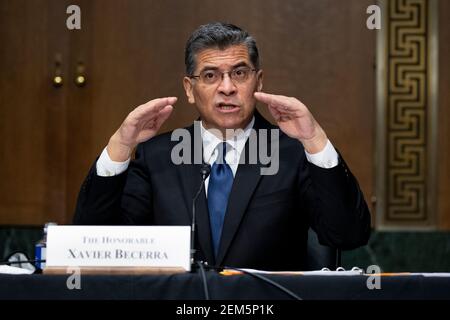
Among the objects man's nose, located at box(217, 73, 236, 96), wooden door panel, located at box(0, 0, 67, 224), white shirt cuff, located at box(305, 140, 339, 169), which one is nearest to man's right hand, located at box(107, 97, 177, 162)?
man's nose, located at box(217, 73, 236, 96)

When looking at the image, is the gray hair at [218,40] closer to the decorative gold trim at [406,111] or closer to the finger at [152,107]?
the finger at [152,107]

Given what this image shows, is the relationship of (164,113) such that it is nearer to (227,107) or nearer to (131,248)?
(227,107)

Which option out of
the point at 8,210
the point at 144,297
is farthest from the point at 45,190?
the point at 144,297

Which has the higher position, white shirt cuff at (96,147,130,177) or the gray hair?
the gray hair

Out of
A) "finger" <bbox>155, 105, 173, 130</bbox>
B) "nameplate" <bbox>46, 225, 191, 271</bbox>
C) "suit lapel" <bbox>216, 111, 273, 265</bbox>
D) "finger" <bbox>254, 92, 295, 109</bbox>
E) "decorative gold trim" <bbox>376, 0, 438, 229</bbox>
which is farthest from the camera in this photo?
"decorative gold trim" <bbox>376, 0, 438, 229</bbox>

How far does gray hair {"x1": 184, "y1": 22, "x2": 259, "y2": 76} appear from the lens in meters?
2.58

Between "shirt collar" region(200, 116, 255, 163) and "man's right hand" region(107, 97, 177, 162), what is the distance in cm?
27

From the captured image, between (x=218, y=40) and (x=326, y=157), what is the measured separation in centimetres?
58

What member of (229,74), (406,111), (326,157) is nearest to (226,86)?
(229,74)

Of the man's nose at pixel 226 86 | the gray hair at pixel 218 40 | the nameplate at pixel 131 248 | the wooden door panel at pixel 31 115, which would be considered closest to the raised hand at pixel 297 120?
the man's nose at pixel 226 86

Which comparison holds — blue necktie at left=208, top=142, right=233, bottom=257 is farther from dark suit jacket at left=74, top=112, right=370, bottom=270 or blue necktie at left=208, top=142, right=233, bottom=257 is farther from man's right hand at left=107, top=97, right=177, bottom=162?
man's right hand at left=107, top=97, right=177, bottom=162

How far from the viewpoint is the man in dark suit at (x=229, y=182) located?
234cm

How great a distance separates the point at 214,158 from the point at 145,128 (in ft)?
0.99

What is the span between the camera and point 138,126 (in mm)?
2283
